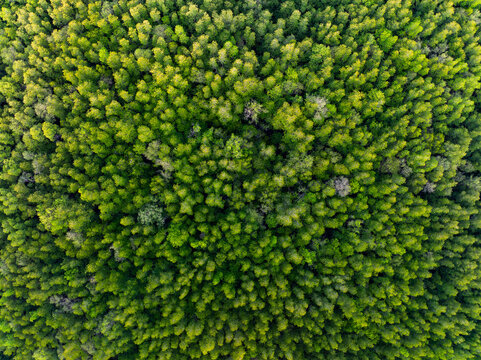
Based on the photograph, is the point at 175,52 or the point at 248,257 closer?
the point at 248,257

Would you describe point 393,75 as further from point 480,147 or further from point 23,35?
point 23,35

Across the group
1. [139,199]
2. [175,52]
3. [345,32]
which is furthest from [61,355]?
[345,32]

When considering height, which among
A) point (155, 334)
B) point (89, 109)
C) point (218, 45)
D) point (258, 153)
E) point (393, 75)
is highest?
point (393, 75)

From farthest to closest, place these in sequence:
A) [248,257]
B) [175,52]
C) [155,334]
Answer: [175,52] → [248,257] → [155,334]

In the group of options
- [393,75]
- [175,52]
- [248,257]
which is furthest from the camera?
[393,75]

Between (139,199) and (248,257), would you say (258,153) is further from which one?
(139,199)

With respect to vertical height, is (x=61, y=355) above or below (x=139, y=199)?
below
